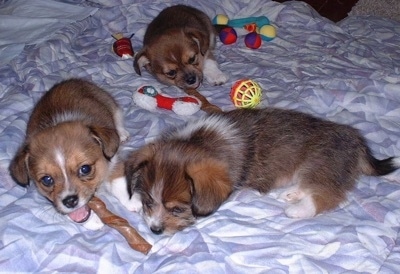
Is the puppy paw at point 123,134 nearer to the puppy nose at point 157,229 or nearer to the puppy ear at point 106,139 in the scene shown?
the puppy ear at point 106,139

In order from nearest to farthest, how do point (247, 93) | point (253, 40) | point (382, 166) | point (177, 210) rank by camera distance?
1. point (177, 210)
2. point (382, 166)
3. point (247, 93)
4. point (253, 40)

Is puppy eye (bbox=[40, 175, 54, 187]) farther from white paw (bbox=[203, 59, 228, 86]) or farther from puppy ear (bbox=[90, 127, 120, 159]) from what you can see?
white paw (bbox=[203, 59, 228, 86])

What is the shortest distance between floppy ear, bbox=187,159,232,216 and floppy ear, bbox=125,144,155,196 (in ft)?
0.98

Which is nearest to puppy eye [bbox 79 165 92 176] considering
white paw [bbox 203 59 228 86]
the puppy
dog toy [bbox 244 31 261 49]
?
the puppy

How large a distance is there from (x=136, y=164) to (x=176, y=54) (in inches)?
80.1

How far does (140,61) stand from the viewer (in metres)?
4.61

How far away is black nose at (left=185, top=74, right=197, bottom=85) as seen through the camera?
179 inches

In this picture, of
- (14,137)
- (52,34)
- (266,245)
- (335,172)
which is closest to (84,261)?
(266,245)

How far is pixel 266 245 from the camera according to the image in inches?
111

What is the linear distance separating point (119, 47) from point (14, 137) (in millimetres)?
1595

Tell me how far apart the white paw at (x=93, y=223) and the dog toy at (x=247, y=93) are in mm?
1540

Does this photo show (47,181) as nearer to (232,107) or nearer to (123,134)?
(123,134)

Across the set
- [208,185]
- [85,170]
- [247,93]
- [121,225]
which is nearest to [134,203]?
[121,225]

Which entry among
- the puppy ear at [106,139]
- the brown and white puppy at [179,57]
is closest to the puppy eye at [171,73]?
the brown and white puppy at [179,57]
